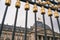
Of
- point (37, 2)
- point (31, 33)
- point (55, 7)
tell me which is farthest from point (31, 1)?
point (31, 33)

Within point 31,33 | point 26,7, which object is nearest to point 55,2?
point 26,7

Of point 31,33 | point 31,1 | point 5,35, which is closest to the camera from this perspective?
point 31,1

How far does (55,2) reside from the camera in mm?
2189

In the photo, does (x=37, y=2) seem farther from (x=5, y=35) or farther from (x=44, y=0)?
(x=5, y=35)

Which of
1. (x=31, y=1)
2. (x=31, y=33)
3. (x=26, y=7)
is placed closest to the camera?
(x=26, y=7)

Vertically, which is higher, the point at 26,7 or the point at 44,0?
the point at 44,0

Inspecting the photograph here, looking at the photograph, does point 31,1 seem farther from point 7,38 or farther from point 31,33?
point 31,33

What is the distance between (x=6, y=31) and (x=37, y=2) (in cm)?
2755

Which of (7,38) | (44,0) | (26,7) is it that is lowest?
(7,38)

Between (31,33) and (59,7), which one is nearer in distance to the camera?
(59,7)

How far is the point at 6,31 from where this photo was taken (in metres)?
29.1

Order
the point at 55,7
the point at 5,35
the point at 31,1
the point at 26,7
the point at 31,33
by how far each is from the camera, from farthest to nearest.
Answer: the point at 31,33 → the point at 5,35 → the point at 55,7 → the point at 31,1 → the point at 26,7

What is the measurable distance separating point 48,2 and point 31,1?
10.0 inches

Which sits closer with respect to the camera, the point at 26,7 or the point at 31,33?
the point at 26,7
